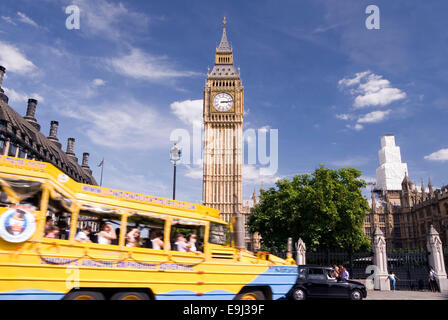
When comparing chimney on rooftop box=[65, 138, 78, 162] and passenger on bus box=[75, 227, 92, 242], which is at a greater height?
chimney on rooftop box=[65, 138, 78, 162]

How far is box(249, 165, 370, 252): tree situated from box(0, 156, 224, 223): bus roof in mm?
28370

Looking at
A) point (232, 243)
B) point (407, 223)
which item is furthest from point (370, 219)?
point (232, 243)

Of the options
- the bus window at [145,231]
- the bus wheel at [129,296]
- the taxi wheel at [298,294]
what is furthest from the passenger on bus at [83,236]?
the taxi wheel at [298,294]

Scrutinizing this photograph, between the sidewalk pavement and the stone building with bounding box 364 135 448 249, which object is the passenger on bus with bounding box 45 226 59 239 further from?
the stone building with bounding box 364 135 448 249

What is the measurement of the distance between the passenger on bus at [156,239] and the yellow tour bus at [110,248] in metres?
0.02

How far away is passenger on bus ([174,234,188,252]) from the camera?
8.30 m

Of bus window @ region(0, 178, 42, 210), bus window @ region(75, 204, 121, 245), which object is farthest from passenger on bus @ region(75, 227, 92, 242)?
bus window @ region(0, 178, 42, 210)

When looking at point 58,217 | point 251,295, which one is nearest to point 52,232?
point 58,217

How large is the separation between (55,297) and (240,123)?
2802 inches

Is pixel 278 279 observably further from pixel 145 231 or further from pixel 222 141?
pixel 222 141

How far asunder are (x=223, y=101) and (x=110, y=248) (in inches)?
2845

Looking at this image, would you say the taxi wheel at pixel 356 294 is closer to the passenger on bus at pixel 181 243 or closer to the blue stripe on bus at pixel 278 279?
the blue stripe on bus at pixel 278 279

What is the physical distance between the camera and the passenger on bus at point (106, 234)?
7555 mm
